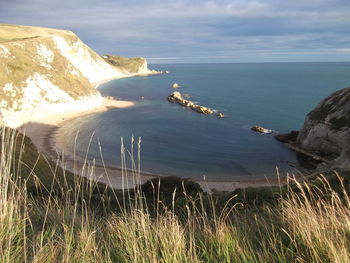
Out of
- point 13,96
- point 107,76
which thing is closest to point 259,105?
point 13,96

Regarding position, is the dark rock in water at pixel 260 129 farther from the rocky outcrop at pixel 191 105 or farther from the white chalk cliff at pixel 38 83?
the white chalk cliff at pixel 38 83

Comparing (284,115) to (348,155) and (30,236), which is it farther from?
(30,236)

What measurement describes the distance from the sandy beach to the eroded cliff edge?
1246cm

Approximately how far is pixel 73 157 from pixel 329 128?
144ft

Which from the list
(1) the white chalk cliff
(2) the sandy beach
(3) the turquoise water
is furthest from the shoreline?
(1) the white chalk cliff

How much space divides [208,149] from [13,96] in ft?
147

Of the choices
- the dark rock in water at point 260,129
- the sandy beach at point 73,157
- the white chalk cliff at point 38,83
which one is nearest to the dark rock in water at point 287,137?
→ the dark rock in water at point 260,129

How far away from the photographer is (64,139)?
166ft

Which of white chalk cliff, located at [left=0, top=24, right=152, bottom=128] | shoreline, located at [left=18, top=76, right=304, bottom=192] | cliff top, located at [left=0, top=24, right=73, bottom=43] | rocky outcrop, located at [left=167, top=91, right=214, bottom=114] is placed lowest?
shoreline, located at [left=18, top=76, right=304, bottom=192]

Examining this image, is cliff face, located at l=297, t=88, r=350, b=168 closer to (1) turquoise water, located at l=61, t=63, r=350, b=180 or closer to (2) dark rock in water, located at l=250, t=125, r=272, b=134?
(1) turquoise water, located at l=61, t=63, r=350, b=180

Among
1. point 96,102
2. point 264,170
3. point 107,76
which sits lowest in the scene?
point 264,170

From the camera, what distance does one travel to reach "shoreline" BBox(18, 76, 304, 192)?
108 feet

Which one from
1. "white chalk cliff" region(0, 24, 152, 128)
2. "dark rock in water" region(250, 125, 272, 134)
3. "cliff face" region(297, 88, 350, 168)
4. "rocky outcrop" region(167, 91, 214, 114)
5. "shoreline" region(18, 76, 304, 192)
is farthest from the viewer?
"rocky outcrop" region(167, 91, 214, 114)

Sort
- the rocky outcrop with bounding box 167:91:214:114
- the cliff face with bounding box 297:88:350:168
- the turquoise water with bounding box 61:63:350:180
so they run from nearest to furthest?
the turquoise water with bounding box 61:63:350:180 → the cliff face with bounding box 297:88:350:168 → the rocky outcrop with bounding box 167:91:214:114
